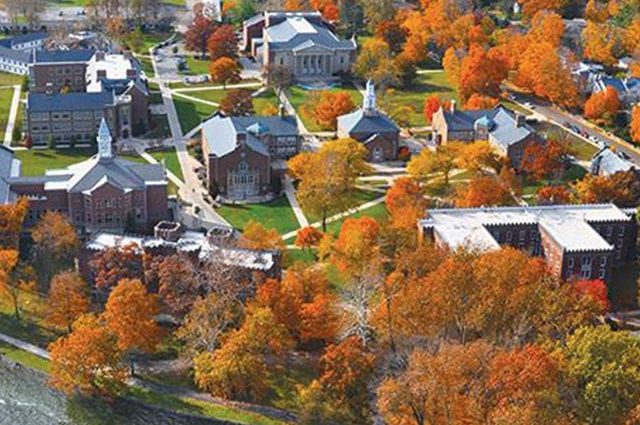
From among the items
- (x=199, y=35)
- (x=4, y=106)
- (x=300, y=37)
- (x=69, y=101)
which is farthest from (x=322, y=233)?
(x=199, y=35)

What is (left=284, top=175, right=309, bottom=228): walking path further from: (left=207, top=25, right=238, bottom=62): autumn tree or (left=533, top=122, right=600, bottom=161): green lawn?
(left=207, top=25, right=238, bottom=62): autumn tree

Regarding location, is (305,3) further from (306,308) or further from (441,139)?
(306,308)

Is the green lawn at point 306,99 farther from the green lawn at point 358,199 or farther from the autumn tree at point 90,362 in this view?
the autumn tree at point 90,362

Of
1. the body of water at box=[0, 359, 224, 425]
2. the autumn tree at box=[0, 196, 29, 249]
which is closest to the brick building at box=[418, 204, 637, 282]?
the body of water at box=[0, 359, 224, 425]

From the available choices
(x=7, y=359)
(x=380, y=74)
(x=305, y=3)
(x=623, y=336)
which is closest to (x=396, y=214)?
(x=623, y=336)

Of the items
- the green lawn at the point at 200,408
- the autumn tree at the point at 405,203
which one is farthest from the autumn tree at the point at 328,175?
the green lawn at the point at 200,408

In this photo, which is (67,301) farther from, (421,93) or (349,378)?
(421,93)

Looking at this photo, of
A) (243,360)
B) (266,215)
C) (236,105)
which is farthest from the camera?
(236,105)
